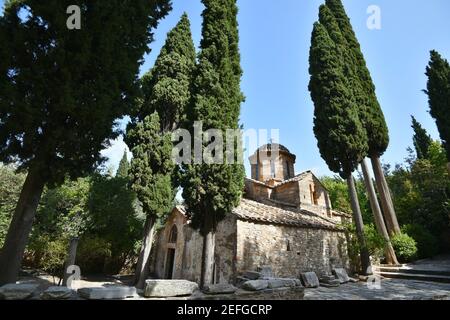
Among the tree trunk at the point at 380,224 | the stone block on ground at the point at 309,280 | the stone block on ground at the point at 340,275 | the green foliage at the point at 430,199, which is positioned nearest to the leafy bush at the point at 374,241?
the tree trunk at the point at 380,224

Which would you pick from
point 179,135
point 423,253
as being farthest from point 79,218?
point 423,253

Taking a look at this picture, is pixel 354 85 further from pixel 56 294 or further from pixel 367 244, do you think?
pixel 56 294

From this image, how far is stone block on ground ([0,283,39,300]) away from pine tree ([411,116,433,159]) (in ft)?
104

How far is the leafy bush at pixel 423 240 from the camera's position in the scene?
53.8ft

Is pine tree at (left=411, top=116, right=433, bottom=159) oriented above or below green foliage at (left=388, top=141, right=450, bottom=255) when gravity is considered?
above

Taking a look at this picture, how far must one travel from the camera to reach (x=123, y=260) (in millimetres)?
18969

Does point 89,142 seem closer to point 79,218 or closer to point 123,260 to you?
point 79,218

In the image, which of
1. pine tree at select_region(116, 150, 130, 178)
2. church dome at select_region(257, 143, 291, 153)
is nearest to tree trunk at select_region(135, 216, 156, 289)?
church dome at select_region(257, 143, 291, 153)

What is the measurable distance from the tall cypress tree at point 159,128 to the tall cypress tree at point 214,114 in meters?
2.05

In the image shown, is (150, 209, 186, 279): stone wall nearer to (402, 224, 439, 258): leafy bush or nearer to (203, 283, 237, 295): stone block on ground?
(203, 283, 237, 295): stone block on ground

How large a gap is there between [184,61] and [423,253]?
19.6m

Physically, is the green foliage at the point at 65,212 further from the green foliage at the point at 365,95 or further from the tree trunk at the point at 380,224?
the green foliage at the point at 365,95

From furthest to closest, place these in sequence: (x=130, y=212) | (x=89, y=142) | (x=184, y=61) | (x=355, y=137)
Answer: (x=130, y=212) < (x=184, y=61) < (x=355, y=137) < (x=89, y=142)

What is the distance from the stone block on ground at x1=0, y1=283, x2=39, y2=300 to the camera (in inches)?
139
